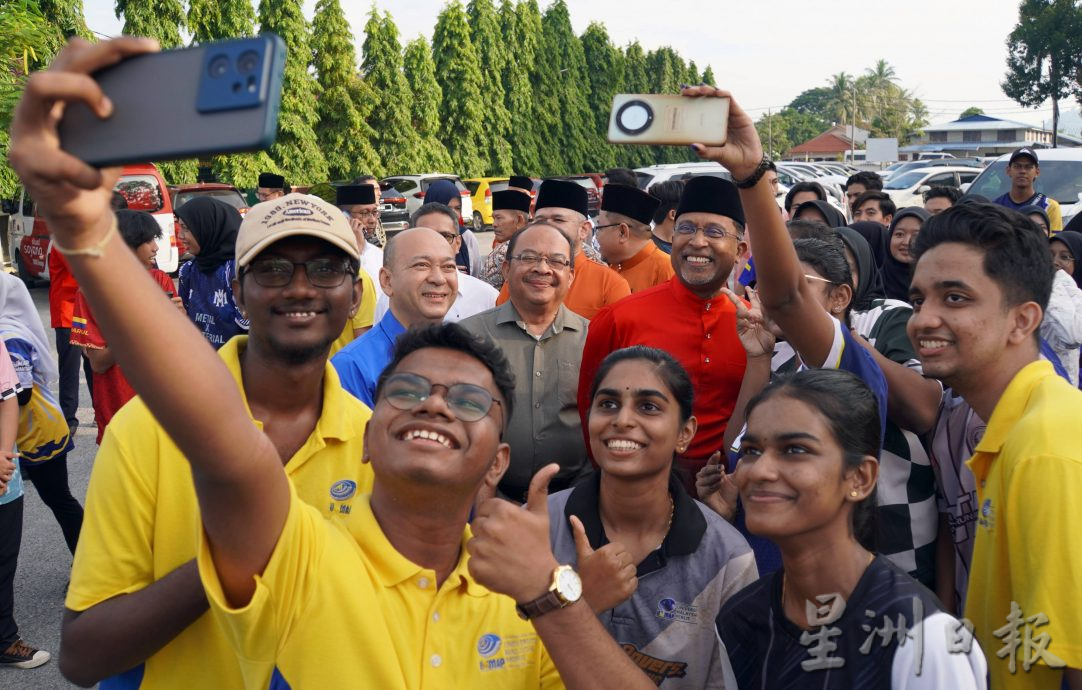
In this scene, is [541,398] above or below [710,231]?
below

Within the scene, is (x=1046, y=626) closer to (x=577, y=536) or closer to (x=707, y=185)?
(x=577, y=536)

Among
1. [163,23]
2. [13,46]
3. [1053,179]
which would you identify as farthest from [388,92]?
[1053,179]

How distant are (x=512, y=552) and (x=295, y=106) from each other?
26.9 metres

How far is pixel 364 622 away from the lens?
1.82 meters

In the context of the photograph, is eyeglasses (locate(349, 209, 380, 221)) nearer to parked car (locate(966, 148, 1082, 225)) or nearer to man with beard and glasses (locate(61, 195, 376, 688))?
man with beard and glasses (locate(61, 195, 376, 688))

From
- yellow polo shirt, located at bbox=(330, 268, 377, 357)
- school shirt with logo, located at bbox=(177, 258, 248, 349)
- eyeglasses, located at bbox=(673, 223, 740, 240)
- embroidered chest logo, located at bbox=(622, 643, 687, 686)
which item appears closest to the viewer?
embroidered chest logo, located at bbox=(622, 643, 687, 686)

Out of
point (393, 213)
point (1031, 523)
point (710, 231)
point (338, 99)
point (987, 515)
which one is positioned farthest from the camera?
point (338, 99)

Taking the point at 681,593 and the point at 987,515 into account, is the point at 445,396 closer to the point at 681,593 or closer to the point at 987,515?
the point at 681,593

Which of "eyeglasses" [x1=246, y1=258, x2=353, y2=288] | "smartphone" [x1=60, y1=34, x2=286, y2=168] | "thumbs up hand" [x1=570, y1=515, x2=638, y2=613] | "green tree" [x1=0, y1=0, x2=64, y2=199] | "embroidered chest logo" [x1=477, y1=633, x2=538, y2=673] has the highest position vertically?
"green tree" [x1=0, y1=0, x2=64, y2=199]

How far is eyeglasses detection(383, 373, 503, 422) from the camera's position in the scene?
2.08m

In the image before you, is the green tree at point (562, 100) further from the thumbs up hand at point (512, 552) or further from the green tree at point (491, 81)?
the thumbs up hand at point (512, 552)

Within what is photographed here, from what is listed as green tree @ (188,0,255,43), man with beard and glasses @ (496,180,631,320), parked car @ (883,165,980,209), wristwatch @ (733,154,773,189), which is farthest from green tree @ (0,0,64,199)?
parked car @ (883,165,980,209)

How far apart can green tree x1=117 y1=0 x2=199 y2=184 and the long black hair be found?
2343cm

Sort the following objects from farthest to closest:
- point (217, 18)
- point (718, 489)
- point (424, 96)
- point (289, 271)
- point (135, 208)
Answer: point (424, 96), point (217, 18), point (135, 208), point (718, 489), point (289, 271)
